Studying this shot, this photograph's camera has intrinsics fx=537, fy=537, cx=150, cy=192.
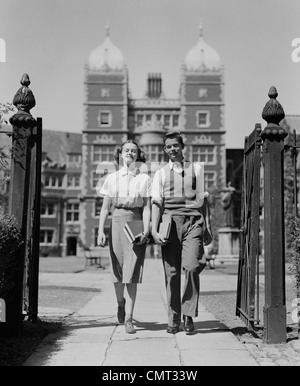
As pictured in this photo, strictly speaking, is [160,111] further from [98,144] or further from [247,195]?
[247,195]

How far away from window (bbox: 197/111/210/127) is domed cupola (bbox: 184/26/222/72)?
4244mm

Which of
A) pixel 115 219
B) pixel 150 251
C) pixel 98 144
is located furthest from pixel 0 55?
pixel 98 144

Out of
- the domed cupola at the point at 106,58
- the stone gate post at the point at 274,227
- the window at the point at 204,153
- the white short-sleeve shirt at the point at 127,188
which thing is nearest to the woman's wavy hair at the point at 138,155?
the white short-sleeve shirt at the point at 127,188

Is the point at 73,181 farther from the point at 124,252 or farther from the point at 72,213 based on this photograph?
the point at 124,252

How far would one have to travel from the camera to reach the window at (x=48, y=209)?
54.4 meters

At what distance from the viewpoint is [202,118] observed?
49531 mm

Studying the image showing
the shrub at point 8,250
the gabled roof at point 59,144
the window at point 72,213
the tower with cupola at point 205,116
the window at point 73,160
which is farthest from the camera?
the gabled roof at point 59,144

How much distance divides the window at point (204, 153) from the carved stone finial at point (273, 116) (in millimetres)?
44213

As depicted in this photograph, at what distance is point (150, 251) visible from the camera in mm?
45344

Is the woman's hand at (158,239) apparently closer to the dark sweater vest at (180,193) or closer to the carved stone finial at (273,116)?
the dark sweater vest at (180,193)

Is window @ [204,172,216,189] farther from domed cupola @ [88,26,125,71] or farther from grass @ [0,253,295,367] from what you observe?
grass @ [0,253,295,367]

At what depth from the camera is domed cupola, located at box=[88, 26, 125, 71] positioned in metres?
50.7

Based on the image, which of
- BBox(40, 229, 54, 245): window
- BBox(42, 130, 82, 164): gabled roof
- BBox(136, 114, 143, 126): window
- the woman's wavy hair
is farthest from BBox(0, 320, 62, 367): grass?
BBox(42, 130, 82, 164): gabled roof
